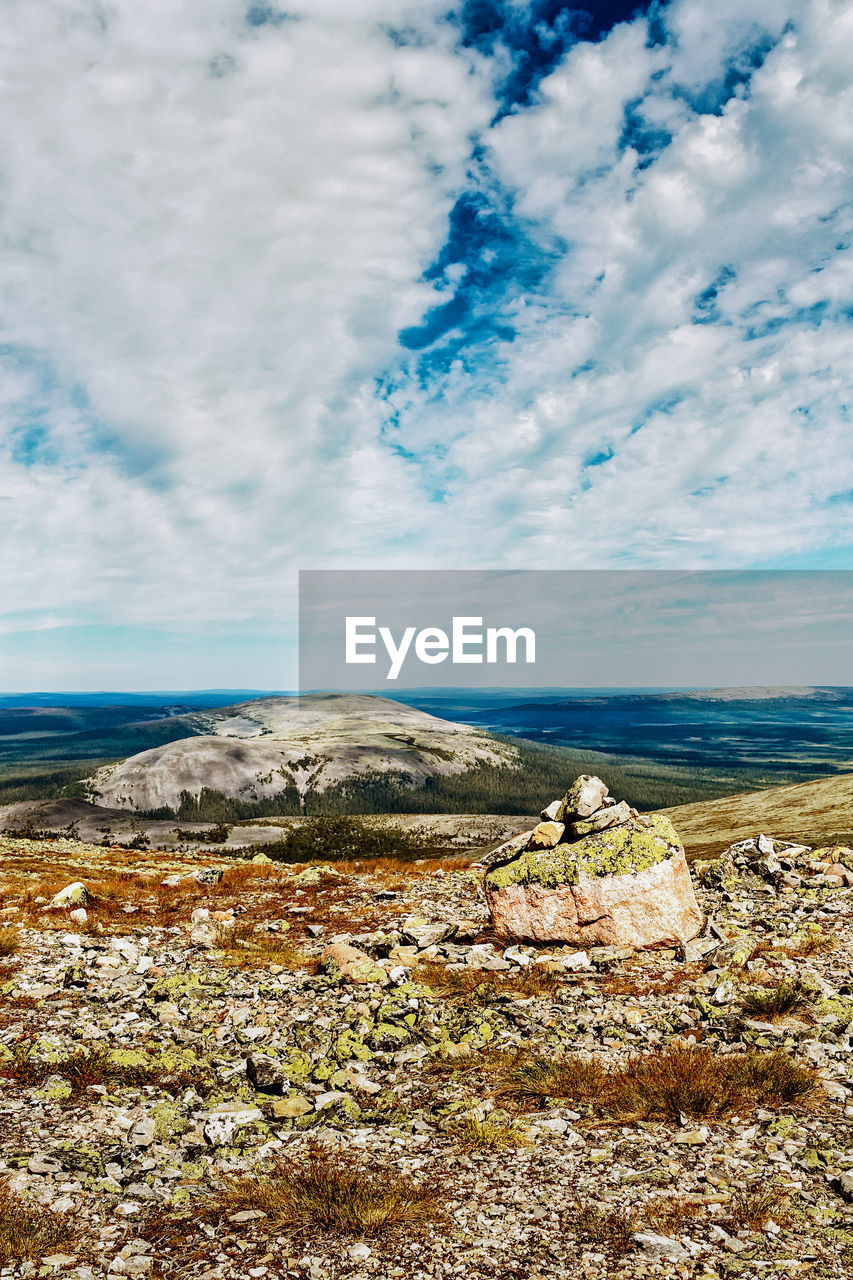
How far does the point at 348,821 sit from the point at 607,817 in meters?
186

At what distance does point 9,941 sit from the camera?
52.7ft

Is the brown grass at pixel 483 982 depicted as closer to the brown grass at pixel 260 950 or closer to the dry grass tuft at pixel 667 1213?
the brown grass at pixel 260 950

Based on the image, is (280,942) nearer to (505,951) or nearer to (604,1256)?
(505,951)

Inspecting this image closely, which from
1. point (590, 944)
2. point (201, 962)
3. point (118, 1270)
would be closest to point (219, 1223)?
point (118, 1270)

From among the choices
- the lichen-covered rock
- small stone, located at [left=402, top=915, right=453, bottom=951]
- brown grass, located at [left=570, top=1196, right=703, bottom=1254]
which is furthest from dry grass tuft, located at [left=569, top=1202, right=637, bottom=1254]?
small stone, located at [left=402, top=915, right=453, bottom=951]

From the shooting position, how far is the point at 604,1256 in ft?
19.5

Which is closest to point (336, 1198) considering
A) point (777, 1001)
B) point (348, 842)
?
point (777, 1001)

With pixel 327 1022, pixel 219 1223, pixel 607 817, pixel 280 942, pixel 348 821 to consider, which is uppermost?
pixel 607 817

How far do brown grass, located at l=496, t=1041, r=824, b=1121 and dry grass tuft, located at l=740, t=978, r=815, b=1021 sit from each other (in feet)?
5.68

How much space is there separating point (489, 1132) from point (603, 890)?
8.30 metres

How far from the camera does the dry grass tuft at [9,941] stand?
15448 mm

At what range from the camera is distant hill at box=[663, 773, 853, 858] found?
53013 millimetres

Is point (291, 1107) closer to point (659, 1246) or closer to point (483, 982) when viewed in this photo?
point (659, 1246)

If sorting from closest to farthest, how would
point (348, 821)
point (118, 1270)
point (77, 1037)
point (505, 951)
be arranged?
point (118, 1270)
point (77, 1037)
point (505, 951)
point (348, 821)
